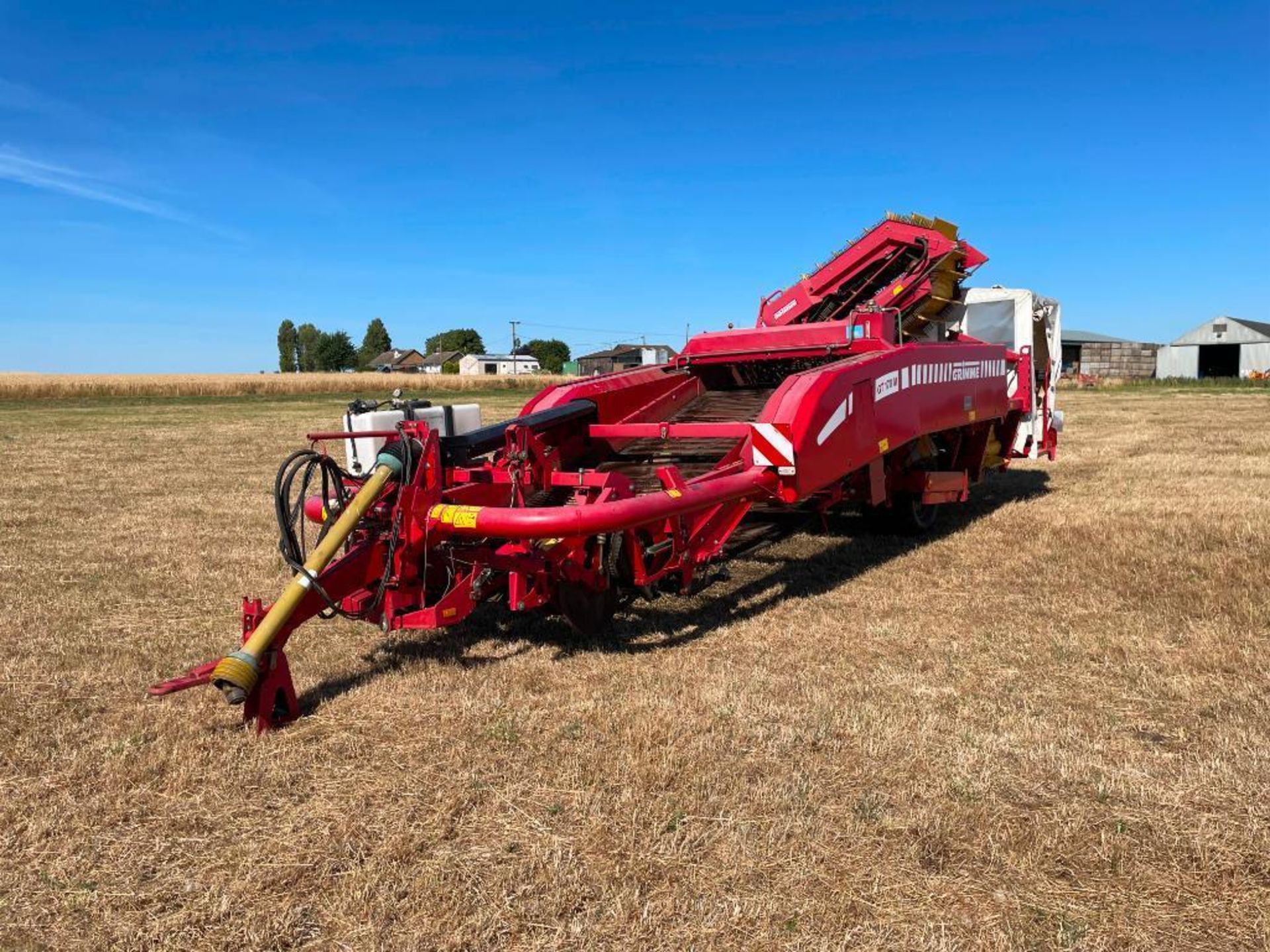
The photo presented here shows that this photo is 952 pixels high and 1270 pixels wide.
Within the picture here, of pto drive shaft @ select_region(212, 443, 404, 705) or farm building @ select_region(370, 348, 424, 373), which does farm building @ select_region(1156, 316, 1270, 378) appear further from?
farm building @ select_region(370, 348, 424, 373)

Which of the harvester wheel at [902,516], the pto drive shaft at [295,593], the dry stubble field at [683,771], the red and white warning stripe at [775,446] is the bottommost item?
the dry stubble field at [683,771]

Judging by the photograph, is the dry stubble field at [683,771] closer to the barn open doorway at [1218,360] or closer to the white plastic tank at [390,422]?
the white plastic tank at [390,422]

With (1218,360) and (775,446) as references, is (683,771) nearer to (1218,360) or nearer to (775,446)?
(775,446)

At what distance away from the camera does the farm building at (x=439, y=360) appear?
111562 mm

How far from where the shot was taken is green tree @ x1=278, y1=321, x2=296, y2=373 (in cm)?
12644

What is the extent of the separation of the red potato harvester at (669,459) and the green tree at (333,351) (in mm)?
112901

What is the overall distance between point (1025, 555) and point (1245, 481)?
484cm

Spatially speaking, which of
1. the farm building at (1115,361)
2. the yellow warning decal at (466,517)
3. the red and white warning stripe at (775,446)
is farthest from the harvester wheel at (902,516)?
the farm building at (1115,361)

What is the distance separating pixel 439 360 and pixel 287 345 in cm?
2359

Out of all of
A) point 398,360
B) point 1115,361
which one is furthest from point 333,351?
point 1115,361

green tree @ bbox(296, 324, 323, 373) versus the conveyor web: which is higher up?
green tree @ bbox(296, 324, 323, 373)

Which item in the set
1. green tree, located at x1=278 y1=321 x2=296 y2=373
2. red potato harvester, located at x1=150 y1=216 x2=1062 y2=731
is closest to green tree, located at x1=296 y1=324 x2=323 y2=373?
green tree, located at x1=278 y1=321 x2=296 y2=373

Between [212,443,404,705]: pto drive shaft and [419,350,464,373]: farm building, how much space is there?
342 ft

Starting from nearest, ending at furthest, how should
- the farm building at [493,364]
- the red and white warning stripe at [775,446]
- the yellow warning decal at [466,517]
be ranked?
1. the yellow warning decal at [466,517]
2. the red and white warning stripe at [775,446]
3. the farm building at [493,364]
